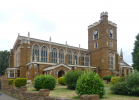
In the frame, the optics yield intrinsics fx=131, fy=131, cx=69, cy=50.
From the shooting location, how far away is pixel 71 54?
135ft

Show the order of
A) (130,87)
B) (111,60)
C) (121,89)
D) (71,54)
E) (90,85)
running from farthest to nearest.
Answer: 1. (111,60)
2. (71,54)
3. (121,89)
4. (130,87)
5. (90,85)

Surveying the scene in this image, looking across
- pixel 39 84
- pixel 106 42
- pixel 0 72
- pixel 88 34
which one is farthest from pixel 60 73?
pixel 0 72

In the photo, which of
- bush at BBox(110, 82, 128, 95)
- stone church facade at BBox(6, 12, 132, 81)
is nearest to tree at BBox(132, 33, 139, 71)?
stone church facade at BBox(6, 12, 132, 81)

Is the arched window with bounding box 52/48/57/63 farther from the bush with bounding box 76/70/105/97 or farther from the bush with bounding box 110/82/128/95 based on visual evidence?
the bush with bounding box 76/70/105/97

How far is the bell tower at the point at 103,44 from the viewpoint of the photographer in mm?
39375

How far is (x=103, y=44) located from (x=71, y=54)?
10.2 meters

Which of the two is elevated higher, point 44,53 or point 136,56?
point 44,53

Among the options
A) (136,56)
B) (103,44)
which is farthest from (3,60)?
(136,56)

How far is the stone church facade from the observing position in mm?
30469

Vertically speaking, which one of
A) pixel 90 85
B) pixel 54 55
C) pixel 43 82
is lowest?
pixel 43 82

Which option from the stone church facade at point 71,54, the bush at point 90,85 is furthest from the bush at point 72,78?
the stone church facade at point 71,54

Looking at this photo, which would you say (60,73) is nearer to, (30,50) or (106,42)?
(30,50)

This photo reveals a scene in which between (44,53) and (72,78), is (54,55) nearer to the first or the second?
(44,53)

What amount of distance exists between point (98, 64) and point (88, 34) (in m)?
11.8
